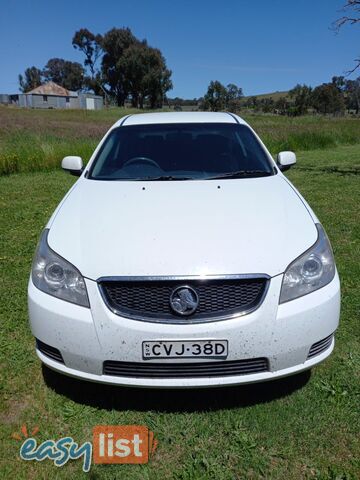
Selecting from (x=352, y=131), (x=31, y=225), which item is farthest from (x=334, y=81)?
(x=31, y=225)

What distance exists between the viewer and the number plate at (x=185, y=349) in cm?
184

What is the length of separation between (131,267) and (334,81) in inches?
2933

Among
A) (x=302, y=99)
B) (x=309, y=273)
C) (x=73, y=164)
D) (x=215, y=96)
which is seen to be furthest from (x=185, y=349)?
(x=302, y=99)

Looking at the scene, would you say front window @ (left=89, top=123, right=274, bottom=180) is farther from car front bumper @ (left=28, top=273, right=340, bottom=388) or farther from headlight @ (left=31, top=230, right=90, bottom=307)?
car front bumper @ (left=28, top=273, right=340, bottom=388)

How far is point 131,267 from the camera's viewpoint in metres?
1.93

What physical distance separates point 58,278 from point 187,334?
0.71 metres

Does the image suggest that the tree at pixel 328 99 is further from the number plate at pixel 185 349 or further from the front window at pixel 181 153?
the number plate at pixel 185 349

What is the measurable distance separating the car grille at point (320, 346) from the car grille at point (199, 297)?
0.42m

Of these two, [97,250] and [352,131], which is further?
[352,131]

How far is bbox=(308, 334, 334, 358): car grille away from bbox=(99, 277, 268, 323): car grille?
418mm

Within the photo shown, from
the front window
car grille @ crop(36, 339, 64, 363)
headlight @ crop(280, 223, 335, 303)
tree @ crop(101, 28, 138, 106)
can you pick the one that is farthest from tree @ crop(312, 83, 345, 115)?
car grille @ crop(36, 339, 64, 363)

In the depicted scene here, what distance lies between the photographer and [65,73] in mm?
91750

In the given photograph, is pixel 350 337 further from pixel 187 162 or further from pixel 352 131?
pixel 352 131

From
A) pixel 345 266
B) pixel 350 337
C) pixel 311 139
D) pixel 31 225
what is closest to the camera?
pixel 350 337
